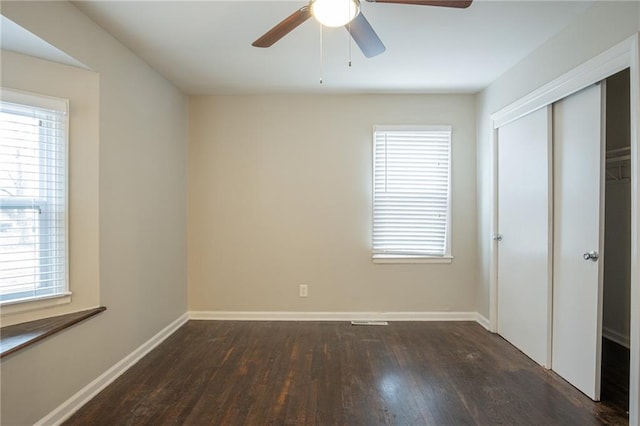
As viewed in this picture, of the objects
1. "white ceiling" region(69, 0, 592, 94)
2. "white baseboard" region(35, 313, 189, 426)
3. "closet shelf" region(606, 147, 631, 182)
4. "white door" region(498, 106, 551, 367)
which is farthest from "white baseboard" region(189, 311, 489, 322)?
"white ceiling" region(69, 0, 592, 94)

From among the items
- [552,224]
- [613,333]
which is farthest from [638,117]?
[613,333]

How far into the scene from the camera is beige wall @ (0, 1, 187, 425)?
1.79m

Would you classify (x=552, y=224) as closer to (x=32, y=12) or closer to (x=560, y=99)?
(x=560, y=99)

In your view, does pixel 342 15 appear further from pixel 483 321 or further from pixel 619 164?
pixel 483 321

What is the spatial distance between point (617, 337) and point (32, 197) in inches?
191

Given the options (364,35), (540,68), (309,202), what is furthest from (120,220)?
(540,68)

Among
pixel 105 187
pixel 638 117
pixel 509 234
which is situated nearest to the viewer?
pixel 638 117

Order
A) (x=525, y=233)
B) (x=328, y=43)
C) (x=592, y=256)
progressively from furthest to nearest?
(x=525, y=233), (x=328, y=43), (x=592, y=256)

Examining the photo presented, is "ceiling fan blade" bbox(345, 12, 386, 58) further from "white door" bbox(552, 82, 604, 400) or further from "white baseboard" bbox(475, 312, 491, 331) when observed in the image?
"white baseboard" bbox(475, 312, 491, 331)

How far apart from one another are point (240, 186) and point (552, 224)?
295 cm

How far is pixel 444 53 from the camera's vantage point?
8.71 ft

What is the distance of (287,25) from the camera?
1734 mm

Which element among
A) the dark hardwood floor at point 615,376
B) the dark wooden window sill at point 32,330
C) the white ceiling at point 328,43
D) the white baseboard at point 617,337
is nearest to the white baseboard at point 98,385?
the dark wooden window sill at point 32,330

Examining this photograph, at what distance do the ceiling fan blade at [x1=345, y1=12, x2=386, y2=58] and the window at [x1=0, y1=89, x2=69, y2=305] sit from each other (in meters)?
1.93
